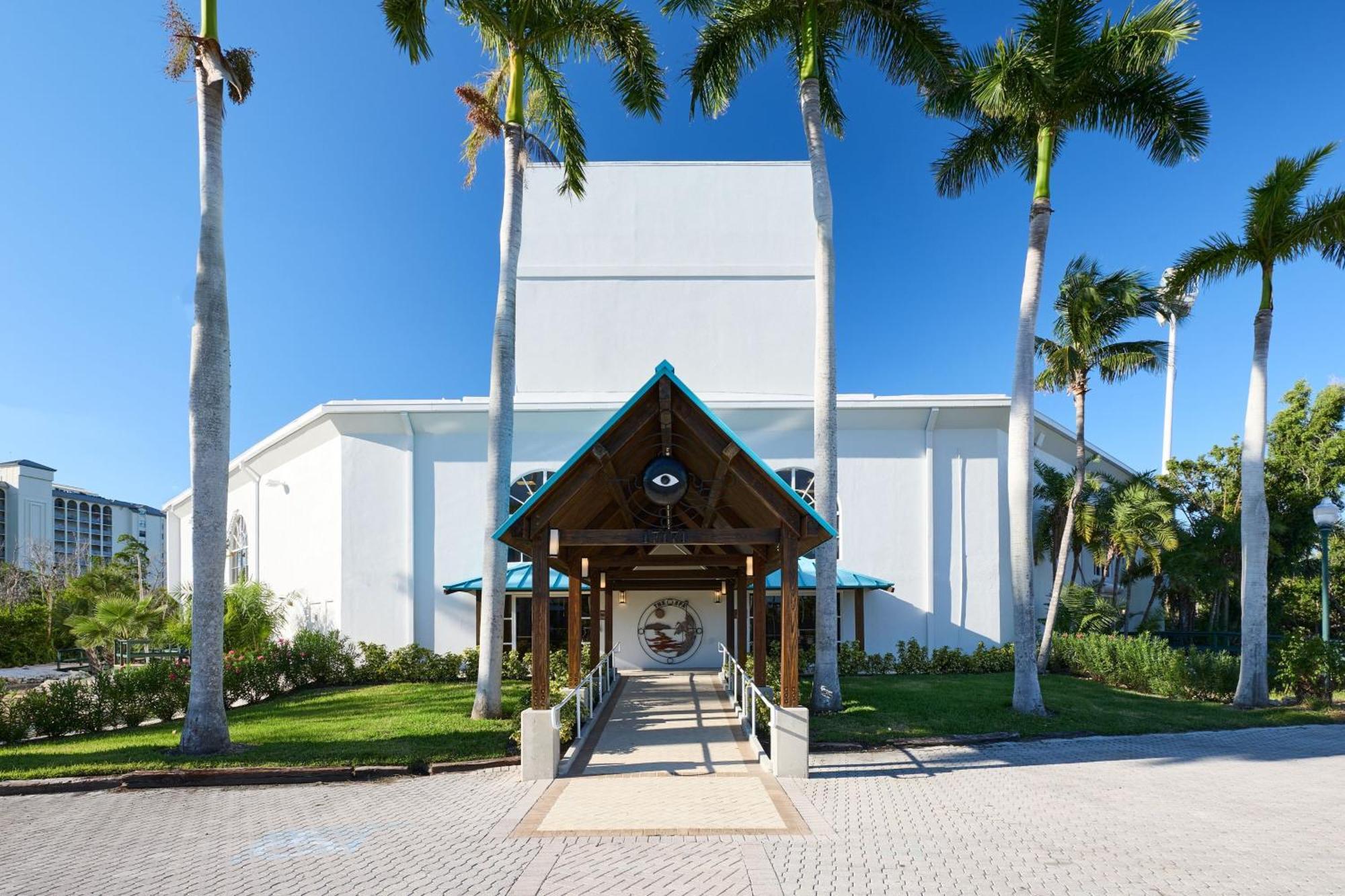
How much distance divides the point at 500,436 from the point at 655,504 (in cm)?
434

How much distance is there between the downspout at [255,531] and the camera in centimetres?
2356

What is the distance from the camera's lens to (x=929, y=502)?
20.2 metres

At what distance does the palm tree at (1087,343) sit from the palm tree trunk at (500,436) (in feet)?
43.0

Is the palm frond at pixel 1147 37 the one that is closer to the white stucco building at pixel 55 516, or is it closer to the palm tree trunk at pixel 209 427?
the palm tree trunk at pixel 209 427

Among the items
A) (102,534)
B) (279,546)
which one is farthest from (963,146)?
(102,534)

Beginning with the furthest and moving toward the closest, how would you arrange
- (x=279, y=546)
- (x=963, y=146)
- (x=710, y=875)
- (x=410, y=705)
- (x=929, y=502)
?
(x=279, y=546), (x=929, y=502), (x=963, y=146), (x=410, y=705), (x=710, y=875)

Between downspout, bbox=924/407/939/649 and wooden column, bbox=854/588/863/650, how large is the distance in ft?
5.67

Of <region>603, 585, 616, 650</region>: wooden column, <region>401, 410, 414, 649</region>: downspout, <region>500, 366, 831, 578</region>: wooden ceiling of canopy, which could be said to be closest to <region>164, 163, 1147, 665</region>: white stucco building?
<region>401, 410, 414, 649</region>: downspout

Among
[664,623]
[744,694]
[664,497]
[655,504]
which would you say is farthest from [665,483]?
[664,623]

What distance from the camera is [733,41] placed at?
49.1 ft

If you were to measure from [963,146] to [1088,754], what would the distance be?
11759 mm

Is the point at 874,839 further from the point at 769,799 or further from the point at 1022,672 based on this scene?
the point at 1022,672

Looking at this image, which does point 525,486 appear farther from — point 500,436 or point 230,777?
point 230,777

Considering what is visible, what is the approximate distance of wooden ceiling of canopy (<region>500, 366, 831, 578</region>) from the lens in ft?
30.3
